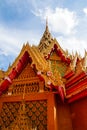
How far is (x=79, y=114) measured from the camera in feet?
18.2

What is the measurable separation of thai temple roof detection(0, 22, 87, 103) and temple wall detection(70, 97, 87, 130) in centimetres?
24

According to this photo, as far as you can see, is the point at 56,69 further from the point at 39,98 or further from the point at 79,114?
the point at 79,114

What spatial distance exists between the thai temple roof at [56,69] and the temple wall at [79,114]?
241 millimetres

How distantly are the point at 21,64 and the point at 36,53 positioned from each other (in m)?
0.79

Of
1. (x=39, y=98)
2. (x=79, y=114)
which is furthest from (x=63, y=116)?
(x=39, y=98)

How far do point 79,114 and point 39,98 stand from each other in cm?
143

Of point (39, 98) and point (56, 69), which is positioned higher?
point (56, 69)

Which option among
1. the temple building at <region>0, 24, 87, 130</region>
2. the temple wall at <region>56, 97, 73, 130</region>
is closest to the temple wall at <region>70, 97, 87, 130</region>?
the temple building at <region>0, 24, 87, 130</region>

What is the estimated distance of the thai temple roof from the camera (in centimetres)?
566

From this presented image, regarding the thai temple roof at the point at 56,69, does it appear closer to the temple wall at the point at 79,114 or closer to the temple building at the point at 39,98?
the temple building at the point at 39,98

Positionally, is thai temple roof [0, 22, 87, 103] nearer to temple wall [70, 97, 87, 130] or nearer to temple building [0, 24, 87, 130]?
temple building [0, 24, 87, 130]

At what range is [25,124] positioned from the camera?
5.12 metres

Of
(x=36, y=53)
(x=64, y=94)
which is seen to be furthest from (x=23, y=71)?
(x=64, y=94)

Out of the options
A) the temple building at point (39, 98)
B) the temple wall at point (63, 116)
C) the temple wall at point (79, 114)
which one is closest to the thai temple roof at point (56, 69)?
the temple building at point (39, 98)
